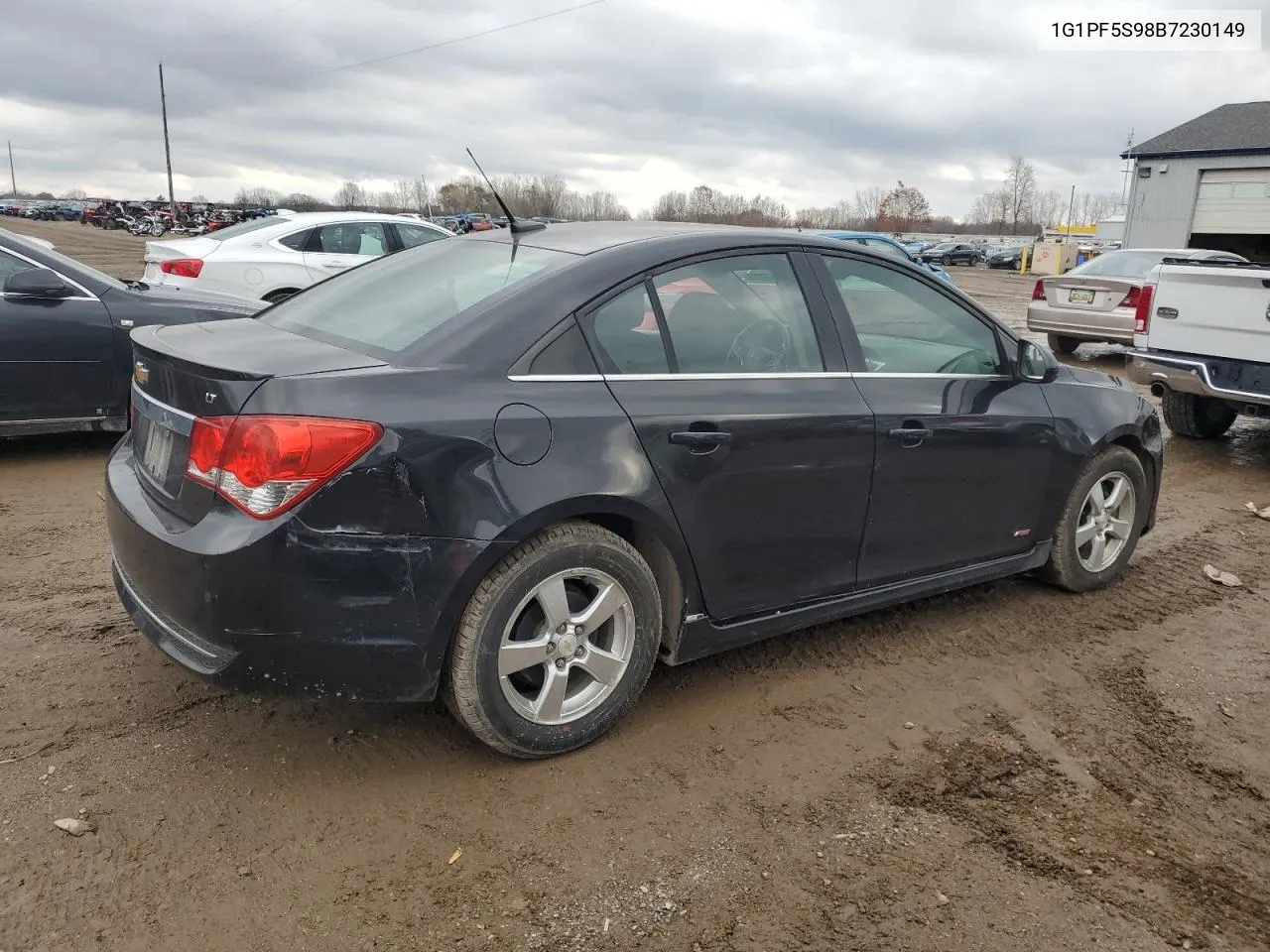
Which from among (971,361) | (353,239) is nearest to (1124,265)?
(353,239)

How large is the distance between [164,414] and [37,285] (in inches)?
156

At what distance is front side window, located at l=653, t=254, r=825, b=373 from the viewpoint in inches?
128

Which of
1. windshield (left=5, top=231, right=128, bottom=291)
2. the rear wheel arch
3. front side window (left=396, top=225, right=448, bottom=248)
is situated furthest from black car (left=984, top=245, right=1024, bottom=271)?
the rear wheel arch

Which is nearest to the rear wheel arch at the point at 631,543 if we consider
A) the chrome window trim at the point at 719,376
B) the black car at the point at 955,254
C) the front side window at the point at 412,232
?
the chrome window trim at the point at 719,376

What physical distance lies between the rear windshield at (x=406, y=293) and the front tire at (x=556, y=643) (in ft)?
2.54

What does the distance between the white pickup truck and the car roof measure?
14.7 feet

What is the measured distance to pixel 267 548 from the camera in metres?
2.55

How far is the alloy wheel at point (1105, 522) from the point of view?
452 cm

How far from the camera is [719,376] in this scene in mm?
3252

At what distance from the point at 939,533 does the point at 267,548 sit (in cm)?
249

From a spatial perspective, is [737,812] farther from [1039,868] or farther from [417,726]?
[417,726]

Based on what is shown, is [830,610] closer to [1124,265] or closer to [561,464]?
[561,464]

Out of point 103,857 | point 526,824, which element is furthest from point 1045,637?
point 103,857

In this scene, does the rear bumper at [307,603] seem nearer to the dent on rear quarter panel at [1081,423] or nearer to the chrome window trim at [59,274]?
the dent on rear quarter panel at [1081,423]
